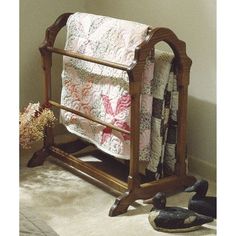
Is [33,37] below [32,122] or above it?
above

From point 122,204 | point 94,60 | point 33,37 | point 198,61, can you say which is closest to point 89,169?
point 122,204

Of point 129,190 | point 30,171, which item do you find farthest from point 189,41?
point 30,171

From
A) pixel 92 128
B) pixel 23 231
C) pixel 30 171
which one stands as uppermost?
pixel 23 231

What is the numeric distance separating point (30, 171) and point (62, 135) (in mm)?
586

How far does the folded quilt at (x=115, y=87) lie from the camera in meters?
2.16

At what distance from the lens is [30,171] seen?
258 cm

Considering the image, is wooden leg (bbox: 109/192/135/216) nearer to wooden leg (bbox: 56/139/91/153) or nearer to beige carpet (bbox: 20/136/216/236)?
beige carpet (bbox: 20/136/216/236)

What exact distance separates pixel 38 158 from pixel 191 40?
102cm

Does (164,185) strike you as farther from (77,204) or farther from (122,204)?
(77,204)

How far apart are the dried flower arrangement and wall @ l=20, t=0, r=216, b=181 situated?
437 millimetres

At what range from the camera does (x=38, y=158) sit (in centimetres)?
266

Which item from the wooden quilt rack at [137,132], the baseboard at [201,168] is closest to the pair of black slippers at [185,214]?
the wooden quilt rack at [137,132]

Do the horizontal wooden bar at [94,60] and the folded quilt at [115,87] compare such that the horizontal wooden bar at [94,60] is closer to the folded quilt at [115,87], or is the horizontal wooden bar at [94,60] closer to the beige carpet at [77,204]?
the folded quilt at [115,87]
